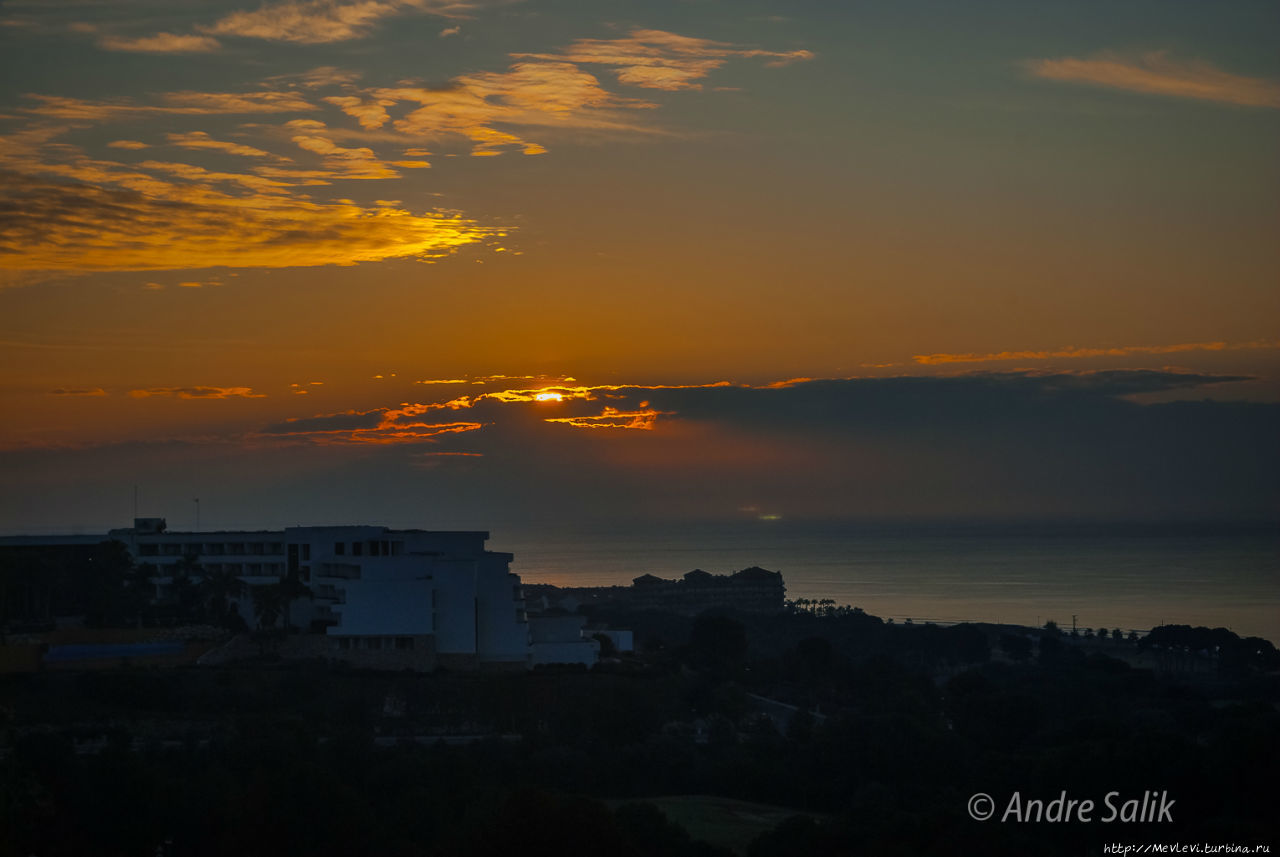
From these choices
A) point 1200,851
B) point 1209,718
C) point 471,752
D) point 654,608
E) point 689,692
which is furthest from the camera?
point 654,608

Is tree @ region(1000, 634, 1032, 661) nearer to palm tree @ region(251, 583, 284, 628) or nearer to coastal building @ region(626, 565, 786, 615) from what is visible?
coastal building @ region(626, 565, 786, 615)

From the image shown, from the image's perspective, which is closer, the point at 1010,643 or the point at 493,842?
the point at 493,842

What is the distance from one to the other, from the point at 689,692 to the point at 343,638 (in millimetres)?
10568

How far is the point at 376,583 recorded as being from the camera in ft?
138

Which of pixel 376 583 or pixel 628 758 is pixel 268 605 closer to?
pixel 376 583

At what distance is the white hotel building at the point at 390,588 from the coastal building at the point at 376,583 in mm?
31

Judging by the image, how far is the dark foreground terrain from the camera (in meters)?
21.5

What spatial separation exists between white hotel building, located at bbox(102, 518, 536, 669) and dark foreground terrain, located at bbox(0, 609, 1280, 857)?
1.82 metres

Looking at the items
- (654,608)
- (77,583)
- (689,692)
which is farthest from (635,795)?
(654,608)

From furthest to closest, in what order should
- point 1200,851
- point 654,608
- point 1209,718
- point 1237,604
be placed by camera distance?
point 1237,604
point 654,608
point 1209,718
point 1200,851

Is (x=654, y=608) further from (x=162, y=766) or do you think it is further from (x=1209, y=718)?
(x=162, y=766)

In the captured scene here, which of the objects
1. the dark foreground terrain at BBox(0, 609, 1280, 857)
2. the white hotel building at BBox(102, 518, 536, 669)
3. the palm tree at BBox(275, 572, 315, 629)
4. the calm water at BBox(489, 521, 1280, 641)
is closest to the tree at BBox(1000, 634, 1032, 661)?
the dark foreground terrain at BBox(0, 609, 1280, 857)

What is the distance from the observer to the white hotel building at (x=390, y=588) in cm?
4162

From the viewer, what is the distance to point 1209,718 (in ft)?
124
